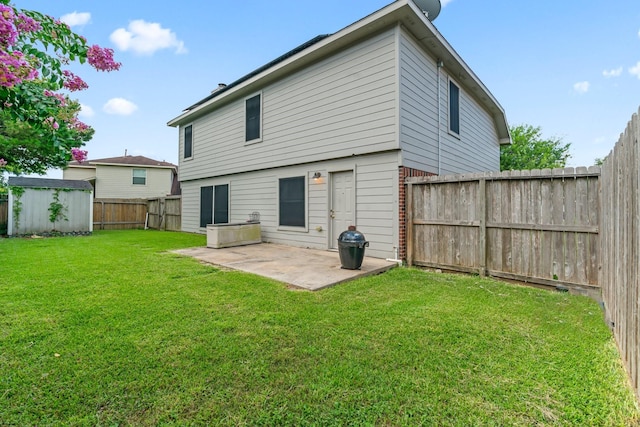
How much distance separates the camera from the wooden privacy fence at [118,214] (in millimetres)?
14477

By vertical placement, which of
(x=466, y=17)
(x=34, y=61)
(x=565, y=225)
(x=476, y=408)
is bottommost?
(x=476, y=408)

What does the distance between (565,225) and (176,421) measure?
5.28 metres

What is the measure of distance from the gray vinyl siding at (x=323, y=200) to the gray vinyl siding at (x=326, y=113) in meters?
0.27

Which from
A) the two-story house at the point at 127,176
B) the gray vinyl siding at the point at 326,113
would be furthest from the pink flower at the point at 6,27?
the two-story house at the point at 127,176

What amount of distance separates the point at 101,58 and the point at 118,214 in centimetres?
1539

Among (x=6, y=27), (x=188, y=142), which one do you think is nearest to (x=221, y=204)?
(x=188, y=142)

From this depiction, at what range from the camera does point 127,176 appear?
2216 centimetres

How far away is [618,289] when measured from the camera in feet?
8.21

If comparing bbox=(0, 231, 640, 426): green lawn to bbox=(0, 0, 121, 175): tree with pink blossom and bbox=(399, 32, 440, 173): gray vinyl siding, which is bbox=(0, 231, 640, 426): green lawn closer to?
bbox=(0, 0, 121, 175): tree with pink blossom

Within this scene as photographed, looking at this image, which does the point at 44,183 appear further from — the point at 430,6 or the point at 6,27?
the point at 430,6

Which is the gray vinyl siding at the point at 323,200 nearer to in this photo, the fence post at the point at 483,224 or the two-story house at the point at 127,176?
the fence post at the point at 483,224

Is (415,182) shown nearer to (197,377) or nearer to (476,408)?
(476,408)

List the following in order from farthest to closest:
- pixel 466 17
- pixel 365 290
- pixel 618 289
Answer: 1. pixel 466 17
2. pixel 365 290
3. pixel 618 289

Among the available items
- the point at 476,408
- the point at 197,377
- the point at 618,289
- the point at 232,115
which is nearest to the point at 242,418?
the point at 197,377
